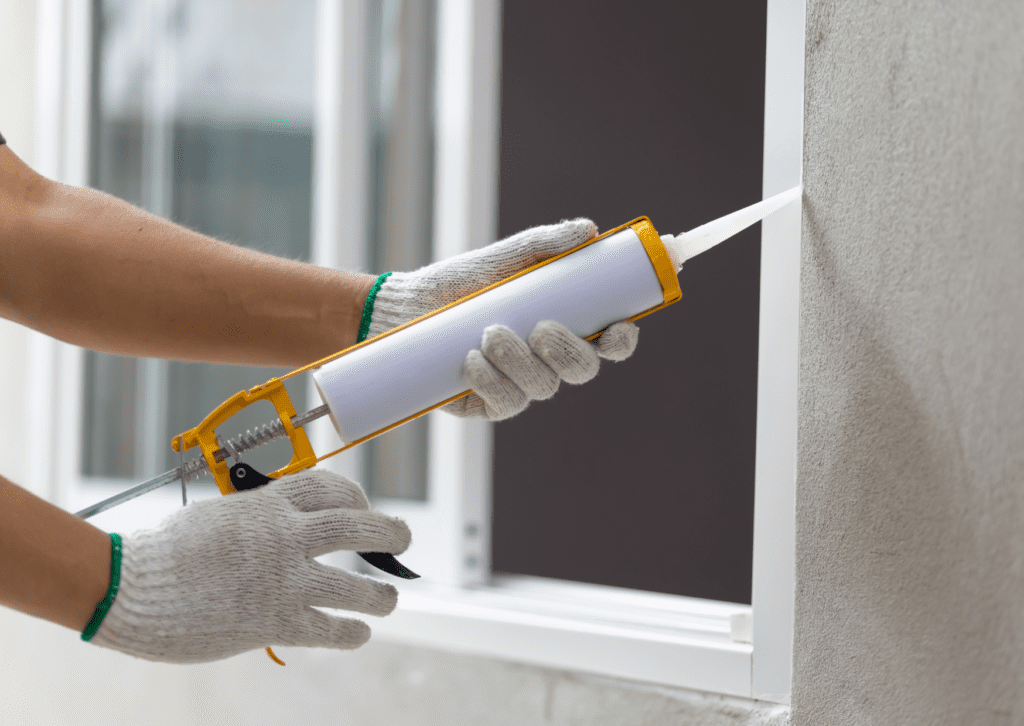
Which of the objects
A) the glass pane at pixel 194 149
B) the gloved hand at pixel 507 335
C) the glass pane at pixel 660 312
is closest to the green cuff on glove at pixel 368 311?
the gloved hand at pixel 507 335

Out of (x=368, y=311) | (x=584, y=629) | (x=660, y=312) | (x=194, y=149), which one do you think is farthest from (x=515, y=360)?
(x=194, y=149)

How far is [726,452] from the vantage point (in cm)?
201

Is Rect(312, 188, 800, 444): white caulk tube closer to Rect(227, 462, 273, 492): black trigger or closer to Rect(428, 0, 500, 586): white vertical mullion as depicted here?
Rect(227, 462, 273, 492): black trigger

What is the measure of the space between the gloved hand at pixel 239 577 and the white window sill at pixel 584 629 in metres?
0.39

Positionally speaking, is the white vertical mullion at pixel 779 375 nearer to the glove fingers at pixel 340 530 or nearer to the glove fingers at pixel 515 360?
the glove fingers at pixel 515 360

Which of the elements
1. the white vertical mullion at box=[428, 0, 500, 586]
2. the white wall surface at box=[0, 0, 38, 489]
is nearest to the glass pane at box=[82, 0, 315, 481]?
the white wall surface at box=[0, 0, 38, 489]

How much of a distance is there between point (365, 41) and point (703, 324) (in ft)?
3.26

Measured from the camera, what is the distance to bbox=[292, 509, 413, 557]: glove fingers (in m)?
0.72

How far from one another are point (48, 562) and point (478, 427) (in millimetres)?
742

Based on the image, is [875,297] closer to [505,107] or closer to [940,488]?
[940,488]

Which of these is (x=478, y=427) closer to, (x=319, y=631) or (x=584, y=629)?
(x=584, y=629)

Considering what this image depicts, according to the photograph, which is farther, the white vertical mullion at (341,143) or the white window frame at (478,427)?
the white vertical mullion at (341,143)

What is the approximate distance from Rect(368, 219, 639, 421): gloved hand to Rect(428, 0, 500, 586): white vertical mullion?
1.67ft

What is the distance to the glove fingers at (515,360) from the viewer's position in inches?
28.1
